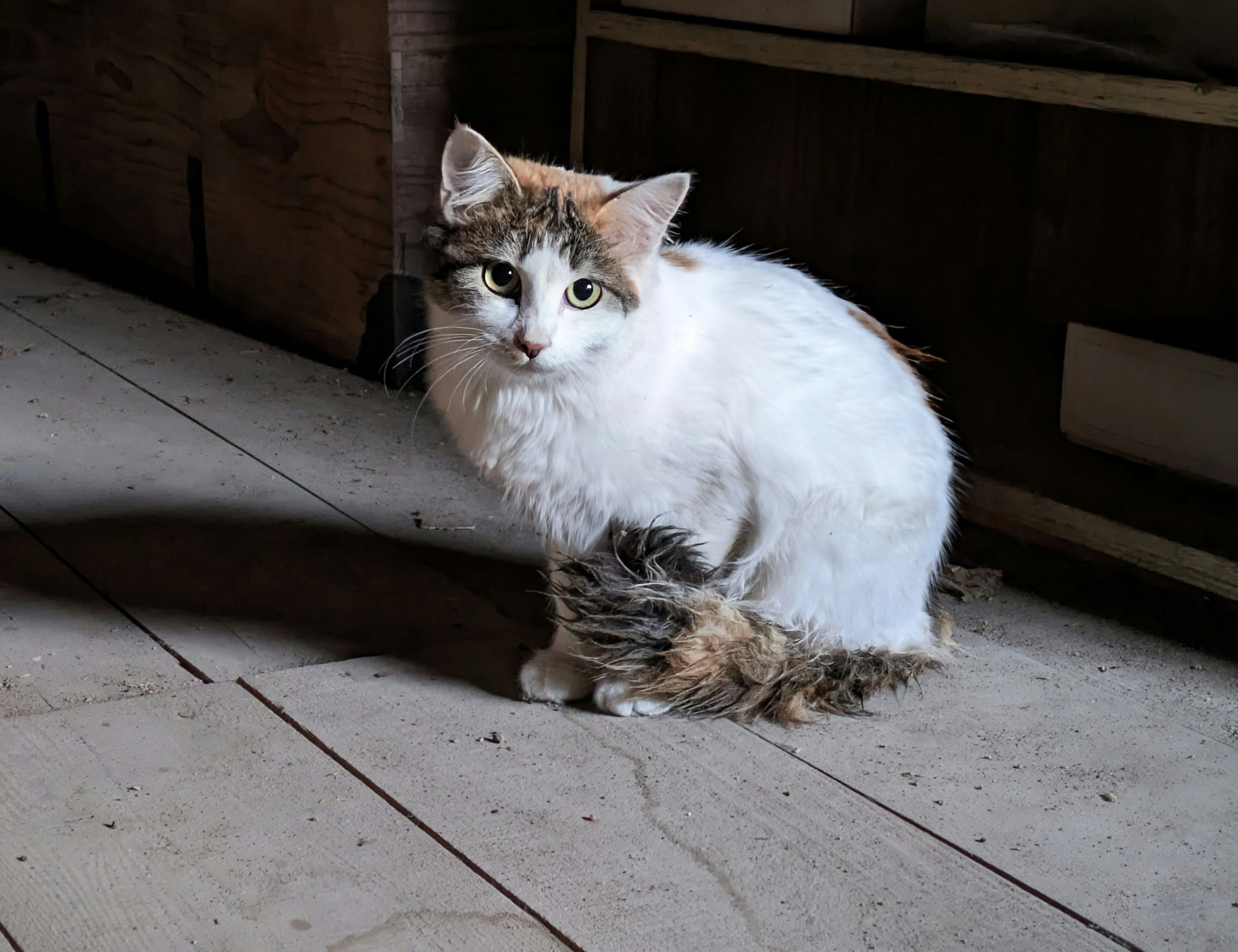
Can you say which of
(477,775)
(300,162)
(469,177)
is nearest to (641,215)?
(469,177)

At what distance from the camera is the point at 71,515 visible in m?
2.45

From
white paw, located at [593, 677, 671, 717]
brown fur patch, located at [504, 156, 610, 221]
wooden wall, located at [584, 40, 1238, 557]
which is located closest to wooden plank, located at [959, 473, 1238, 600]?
wooden wall, located at [584, 40, 1238, 557]

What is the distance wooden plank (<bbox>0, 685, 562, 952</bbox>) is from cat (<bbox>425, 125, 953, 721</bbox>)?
386 millimetres

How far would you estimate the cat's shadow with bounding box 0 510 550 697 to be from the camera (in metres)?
2.04

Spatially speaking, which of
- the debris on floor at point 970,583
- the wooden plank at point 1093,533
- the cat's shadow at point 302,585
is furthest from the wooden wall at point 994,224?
the cat's shadow at point 302,585

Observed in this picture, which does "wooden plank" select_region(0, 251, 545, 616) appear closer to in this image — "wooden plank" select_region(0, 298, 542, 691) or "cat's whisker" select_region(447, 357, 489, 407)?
"wooden plank" select_region(0, 298, 542, 691)

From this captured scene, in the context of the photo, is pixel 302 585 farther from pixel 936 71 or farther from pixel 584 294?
pixel 936 71

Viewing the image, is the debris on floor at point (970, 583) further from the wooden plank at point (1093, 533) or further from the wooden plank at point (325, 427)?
the wooden plank at point (325, 427)

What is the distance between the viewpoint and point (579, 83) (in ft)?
10.6

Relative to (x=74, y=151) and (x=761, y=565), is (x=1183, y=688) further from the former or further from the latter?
(x=74, y=151)

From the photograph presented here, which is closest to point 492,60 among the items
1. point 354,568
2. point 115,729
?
point 354,568

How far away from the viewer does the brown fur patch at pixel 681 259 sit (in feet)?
6.27


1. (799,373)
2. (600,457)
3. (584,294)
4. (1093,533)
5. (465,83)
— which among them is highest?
(465,83)

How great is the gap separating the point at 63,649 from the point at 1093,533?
1742 millimetres
